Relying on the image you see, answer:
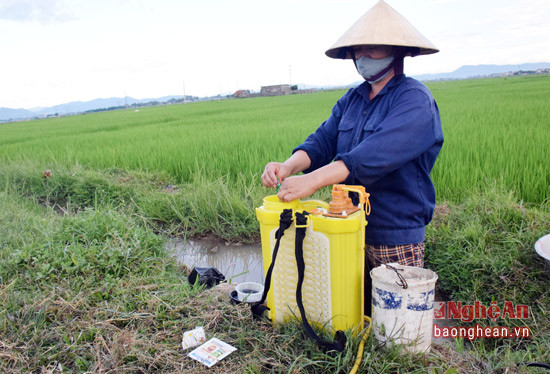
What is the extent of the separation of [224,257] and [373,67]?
1.93 m

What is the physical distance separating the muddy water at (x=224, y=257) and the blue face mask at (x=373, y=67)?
59.3 inches

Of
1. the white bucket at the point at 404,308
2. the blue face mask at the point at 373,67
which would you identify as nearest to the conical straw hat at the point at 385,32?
the blue face mask at the point at 373,67

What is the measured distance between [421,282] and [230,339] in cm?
84

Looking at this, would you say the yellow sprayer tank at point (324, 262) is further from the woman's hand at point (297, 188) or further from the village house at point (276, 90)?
the village house at point (276, 90)

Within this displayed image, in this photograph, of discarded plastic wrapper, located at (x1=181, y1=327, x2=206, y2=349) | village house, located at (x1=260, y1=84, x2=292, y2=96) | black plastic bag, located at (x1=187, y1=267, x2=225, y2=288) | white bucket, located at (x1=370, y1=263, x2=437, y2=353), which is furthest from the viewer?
village house, located at (x1=260, y1=84, x2=292, y2=96)

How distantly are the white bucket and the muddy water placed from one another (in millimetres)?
1325

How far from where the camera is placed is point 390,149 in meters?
1.46

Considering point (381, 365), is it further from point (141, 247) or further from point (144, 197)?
point (144, 197)

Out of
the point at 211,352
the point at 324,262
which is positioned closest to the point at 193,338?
the point at 211,352

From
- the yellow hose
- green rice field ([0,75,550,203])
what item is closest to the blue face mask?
the yellow hose

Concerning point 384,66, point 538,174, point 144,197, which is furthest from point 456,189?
point 144,197

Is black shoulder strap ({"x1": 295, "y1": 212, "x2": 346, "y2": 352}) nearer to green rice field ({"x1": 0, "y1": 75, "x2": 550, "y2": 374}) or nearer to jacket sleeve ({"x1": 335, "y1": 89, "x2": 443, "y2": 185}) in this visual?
green rice field ({"x1": 0, "y1": 75, "x2": 550, "y2": 374})

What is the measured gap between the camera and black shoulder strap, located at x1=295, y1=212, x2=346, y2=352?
1457 mm

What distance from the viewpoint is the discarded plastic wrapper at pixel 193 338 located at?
1720 mm
